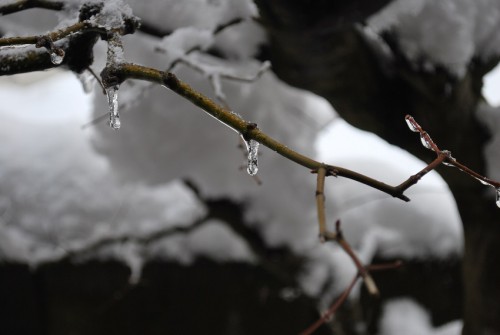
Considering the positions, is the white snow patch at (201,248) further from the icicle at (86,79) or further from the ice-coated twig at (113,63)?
the ice-coated twig at (113,63)

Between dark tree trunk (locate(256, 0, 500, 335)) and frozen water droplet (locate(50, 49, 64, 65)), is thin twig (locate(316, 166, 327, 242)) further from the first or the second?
dark tree trunk (locate(256, 0, 500, 335))

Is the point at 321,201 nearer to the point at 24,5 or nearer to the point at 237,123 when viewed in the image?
the point at 237,123

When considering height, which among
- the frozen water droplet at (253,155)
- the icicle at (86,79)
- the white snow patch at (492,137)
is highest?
the frozen water droplet at (253,155)

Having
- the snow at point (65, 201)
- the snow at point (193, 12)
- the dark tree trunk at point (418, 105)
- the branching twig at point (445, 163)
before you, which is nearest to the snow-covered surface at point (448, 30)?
the dark tree trunk at point (418, 105)

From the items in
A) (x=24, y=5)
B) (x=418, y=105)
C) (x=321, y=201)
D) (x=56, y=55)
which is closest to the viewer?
(x=321, y=201)

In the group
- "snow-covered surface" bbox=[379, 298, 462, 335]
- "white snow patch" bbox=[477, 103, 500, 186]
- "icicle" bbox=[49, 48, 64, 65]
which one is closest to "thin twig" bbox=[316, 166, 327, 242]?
"icicle" bbox=[49, 48, 64, 65]

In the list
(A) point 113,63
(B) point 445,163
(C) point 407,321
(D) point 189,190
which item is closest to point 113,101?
(A) point 113,63

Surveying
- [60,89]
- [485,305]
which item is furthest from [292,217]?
[60,89]
